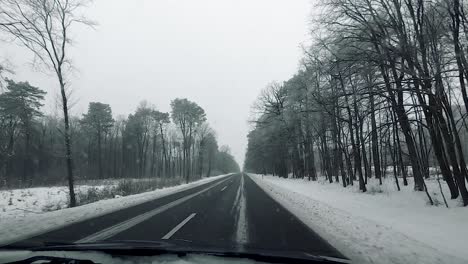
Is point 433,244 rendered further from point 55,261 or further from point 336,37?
point 336,37

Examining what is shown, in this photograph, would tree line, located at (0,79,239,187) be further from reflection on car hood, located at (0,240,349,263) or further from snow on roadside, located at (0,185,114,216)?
reflection on car hood, located at (0,240,349,263)

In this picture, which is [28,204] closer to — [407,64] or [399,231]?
[399,231]

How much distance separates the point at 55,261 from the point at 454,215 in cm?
A: 997

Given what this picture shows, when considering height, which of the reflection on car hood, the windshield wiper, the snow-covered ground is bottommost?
the snow-covered ground

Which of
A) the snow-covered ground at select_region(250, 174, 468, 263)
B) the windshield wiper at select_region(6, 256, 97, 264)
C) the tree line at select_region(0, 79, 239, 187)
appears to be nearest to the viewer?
the windshield wiper at select_region(6, 256, 97, 264)

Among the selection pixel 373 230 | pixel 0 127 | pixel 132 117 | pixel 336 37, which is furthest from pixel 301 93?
pixel 132 117

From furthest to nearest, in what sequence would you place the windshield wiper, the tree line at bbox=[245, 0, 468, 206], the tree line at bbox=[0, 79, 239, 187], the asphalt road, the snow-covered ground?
the tree line at bbox=[0, 79, 239, 187], the tree line at bbox=[245, 0, 468, 206], the asphalt road, the snow-covered ground, the windshield wiper

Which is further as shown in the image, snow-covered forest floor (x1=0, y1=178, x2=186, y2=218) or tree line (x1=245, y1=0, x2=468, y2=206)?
snow-covered forest floor (x1=0, y1=178, x2=186, y2=218)

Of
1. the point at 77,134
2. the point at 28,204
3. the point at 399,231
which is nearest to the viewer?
the point at 399,231

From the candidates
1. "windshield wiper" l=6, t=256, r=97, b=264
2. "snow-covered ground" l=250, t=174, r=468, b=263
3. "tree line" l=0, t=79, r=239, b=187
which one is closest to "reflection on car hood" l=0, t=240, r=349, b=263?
"windshield wiper" l=6, t=256, r=97, b=264

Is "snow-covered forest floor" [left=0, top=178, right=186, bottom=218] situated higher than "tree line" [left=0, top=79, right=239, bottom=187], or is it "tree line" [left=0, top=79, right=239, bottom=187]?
"tree line" [left=0, top=79, right=239, bottom=187]

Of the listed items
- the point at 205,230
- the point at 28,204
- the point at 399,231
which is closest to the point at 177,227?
the point at 205,230

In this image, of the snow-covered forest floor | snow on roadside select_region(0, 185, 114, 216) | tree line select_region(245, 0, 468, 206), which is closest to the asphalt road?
tree line select_region(245, 0, 468, 206)

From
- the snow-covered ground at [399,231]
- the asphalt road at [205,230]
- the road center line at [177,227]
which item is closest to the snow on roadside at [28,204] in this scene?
the asphalt road at [205,230]
